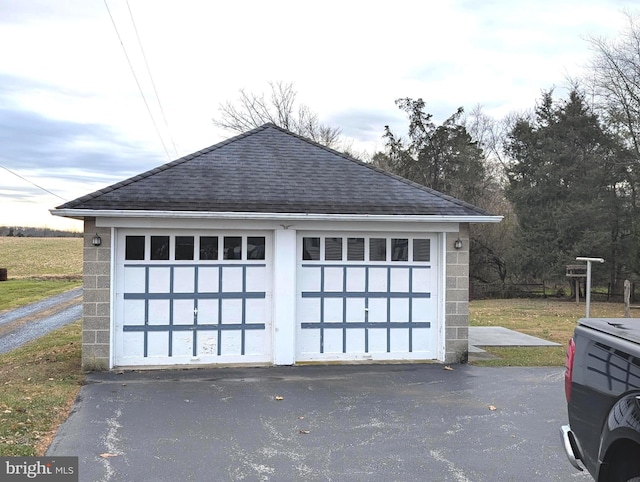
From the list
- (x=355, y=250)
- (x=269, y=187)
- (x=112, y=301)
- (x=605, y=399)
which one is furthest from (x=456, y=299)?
(x=605, y=399)

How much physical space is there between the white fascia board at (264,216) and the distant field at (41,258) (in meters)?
29.1

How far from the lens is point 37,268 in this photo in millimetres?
41719

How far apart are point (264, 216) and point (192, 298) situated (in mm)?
1778

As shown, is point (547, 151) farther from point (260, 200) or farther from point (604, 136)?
point (260, 200)

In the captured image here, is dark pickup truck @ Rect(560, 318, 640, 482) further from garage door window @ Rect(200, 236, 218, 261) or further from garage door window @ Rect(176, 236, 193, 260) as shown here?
garage door window @ Rect(176, 236, 193, 260)

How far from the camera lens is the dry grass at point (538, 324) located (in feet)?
36.4

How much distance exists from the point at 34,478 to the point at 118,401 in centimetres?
272

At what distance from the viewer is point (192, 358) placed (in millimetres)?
10047

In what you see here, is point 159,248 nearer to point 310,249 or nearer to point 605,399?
point 310,249

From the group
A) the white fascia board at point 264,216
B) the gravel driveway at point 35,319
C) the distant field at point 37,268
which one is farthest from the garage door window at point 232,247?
the distant field at point 37,268

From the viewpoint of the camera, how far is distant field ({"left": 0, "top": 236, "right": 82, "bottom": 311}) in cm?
2760

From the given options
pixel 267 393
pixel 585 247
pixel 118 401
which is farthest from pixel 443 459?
pixel 585 247

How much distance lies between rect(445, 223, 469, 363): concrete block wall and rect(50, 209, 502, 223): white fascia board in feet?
1.38

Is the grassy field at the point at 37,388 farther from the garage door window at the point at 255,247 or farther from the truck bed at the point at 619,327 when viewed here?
the truck bed at the point at 619,327
